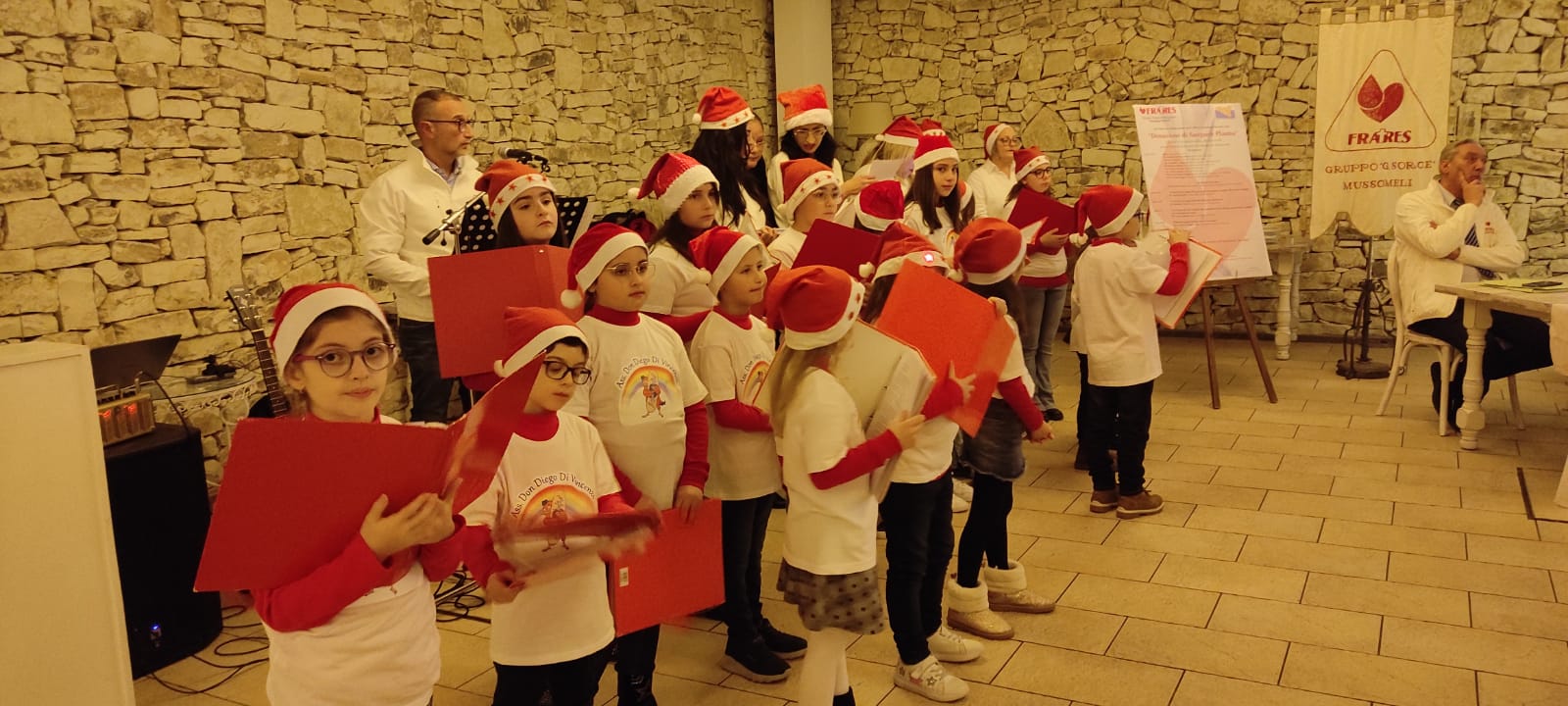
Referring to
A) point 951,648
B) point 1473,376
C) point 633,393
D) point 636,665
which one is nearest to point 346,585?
point 633,393

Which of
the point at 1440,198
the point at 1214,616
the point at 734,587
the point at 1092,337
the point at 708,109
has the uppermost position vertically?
the point at 708,109

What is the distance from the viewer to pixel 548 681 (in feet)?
6.91

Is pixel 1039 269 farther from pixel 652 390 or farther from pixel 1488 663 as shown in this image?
pixel 652 390

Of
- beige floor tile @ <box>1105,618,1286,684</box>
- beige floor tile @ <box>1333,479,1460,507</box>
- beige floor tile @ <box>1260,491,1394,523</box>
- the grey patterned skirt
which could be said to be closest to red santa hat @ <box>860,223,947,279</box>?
the grey patterned skirt

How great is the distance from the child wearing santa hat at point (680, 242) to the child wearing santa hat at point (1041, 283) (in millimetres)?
1824

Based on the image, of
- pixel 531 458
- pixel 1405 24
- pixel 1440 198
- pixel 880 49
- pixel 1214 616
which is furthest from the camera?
pixel 880 49

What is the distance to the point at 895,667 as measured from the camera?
9.36 feet

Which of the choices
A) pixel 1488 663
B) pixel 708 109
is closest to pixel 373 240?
pixel 708 109

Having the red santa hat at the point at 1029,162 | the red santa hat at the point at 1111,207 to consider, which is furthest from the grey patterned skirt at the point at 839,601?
the red santa hat at the point at 1029,162

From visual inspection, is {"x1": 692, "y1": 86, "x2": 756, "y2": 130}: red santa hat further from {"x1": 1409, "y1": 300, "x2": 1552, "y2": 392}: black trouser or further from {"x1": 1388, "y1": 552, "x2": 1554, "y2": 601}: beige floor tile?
{"x1": 1409, "y1": 300, "x2": 1552, "y2": 392}: black trouser

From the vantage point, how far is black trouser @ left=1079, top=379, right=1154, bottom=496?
3873 millimetres

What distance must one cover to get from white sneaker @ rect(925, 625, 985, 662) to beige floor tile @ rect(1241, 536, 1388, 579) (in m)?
1.24

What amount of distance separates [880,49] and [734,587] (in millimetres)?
6591

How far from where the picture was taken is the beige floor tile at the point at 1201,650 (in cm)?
283
